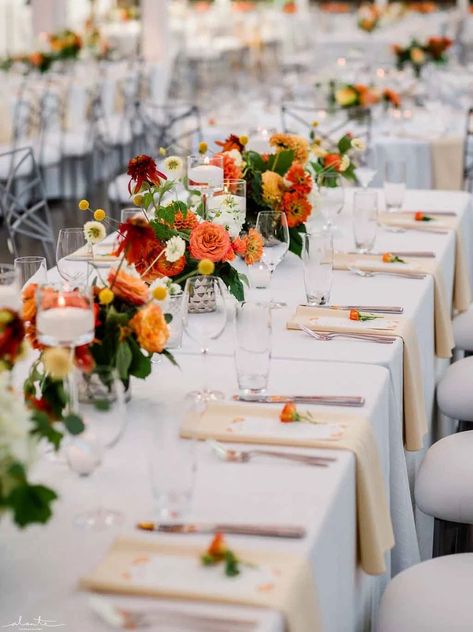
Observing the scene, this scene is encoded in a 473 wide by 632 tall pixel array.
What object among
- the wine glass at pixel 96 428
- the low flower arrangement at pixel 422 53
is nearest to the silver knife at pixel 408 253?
the wine glass at pixel 96 428

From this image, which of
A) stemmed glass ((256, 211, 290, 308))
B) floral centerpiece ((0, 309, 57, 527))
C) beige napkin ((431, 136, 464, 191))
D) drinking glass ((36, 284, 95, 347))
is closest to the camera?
floral centerpiece ((0, 309, 57, 527))

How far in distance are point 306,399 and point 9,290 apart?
59 centimetres

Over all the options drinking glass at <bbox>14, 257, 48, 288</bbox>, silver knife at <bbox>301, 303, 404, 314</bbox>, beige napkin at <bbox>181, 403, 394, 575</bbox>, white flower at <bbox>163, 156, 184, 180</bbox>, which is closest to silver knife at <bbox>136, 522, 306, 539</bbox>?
beige napkin at <bbox>181, 403, 394, 575</bbox>

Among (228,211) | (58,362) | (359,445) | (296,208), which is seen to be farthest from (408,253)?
(58,362)

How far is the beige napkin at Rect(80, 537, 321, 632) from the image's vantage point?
1.40m

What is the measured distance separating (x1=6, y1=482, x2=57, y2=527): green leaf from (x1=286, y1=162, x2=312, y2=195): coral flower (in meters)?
1.94

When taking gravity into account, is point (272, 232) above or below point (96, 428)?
below

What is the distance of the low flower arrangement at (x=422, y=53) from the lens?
7.68m

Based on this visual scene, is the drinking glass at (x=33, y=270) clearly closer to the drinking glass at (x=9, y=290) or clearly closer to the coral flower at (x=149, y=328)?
the drinking glass at (x=9, y=290)

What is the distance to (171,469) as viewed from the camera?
1552 mm

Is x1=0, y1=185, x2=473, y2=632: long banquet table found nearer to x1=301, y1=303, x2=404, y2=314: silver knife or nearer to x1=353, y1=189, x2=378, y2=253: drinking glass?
x1=301, y1=303, x2=404, y2=314: silver knife

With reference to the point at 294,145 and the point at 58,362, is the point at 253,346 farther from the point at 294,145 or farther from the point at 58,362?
the point at 294,145

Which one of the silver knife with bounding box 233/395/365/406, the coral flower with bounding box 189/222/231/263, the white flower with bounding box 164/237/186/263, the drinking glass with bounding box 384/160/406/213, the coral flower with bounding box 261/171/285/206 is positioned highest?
the white flower with bounding box 164/237/186/263

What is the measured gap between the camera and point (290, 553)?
4.94ft
